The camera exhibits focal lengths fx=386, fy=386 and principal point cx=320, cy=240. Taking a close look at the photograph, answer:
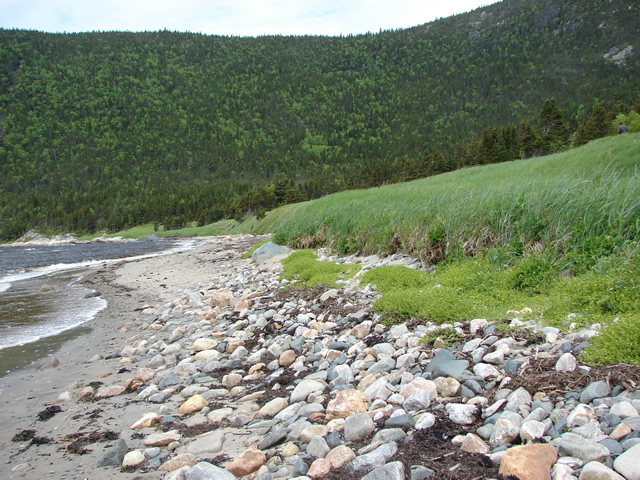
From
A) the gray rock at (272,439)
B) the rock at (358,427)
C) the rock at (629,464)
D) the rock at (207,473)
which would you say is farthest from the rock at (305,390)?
the rock at (629,464)

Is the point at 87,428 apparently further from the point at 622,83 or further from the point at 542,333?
the point at 622,83

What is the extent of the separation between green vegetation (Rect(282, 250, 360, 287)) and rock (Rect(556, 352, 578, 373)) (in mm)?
5600

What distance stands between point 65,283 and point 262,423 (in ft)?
62.4

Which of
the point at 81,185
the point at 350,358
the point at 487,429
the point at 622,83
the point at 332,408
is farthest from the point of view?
the point at 81,185

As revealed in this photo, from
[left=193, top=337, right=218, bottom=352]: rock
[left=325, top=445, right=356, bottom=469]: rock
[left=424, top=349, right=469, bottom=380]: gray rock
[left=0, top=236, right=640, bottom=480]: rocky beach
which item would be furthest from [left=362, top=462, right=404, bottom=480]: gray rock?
[left=193, top=337, right=218, bottom=352]: rock

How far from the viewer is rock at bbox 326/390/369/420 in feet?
11.1

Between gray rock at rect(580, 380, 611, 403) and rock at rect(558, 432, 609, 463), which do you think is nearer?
rock at rect(558, 432, 609, 463)

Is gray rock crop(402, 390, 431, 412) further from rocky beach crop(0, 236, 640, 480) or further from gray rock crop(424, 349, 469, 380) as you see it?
gray rock crop(424, 349, 469, 380)

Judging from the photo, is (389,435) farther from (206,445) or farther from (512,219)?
(512,219)

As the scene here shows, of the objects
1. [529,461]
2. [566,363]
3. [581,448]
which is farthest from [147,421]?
[566,363]

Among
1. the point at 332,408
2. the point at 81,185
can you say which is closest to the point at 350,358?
the point at 332,408

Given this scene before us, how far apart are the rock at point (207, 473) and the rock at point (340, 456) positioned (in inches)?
29.5

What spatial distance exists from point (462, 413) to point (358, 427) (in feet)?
2.63

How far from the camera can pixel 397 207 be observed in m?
12.2
